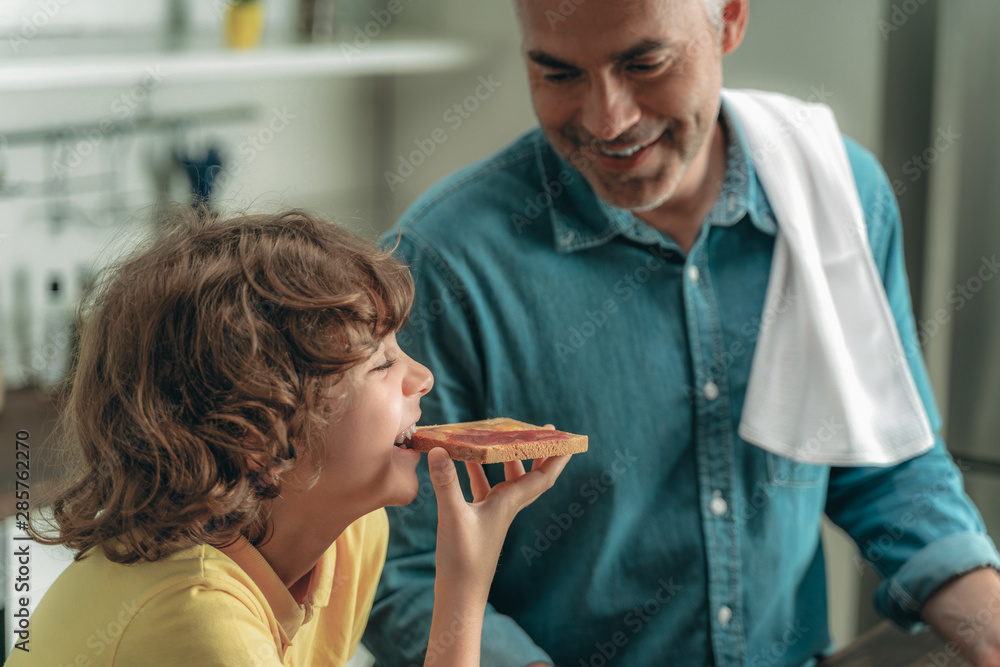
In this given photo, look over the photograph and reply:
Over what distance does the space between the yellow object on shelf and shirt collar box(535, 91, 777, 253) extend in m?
1.24

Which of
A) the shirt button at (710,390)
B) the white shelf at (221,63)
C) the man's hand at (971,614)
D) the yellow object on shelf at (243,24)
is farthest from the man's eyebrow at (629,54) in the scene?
the yellow object on shelf at (243,24)

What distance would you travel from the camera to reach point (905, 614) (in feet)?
4.13

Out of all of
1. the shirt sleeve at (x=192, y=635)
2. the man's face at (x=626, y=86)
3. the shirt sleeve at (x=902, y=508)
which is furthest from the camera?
the shirt sleeve at (x=902, y=508)

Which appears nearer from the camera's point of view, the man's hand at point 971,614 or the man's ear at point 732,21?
the man's hand at point 971,614

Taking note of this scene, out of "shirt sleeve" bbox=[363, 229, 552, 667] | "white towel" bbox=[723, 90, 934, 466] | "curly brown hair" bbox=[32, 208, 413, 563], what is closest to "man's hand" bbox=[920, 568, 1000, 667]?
"white towel" bbox=[723, 90, 934, 466]

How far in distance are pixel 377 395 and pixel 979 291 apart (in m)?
1.58

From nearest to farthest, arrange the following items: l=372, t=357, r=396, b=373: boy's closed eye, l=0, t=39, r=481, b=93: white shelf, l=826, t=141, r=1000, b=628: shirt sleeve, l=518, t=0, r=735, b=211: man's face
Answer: l=372, t=357, r=396, b=373: boy's closed eye < l=518, t=0, r=735, b=211: man's face < l=826, t=141, r=1000, b=628: shirt sleeve < l=0, t=39, r=481, b=93: white shelf

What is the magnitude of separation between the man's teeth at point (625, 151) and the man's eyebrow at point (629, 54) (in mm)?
107

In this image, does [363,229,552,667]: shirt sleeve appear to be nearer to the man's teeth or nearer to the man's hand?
the man's teeth

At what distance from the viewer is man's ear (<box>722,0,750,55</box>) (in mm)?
1294

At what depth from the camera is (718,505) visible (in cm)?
129

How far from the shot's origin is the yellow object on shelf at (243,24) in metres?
2.33

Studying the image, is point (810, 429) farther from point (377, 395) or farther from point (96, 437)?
point (96, 437)

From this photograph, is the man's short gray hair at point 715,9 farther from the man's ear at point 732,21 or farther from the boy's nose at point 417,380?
the boy's nose at point 417,380
